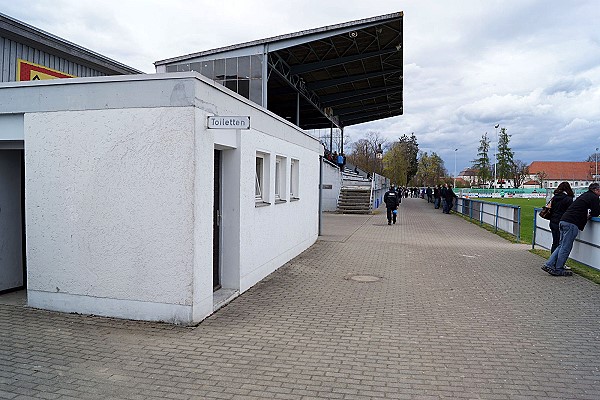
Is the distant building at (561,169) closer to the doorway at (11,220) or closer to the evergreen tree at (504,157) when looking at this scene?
the evergreen tree at (504,157)

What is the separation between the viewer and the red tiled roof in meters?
142

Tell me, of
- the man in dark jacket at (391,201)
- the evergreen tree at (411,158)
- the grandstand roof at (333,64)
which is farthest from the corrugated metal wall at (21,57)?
the evergreen tree at (411,158)

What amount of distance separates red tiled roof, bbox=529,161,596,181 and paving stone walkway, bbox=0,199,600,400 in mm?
146978

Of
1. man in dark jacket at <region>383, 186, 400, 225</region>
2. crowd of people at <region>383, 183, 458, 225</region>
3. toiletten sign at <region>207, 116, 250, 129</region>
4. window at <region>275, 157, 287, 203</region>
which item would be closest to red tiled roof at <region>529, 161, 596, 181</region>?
crowd of people at <region>383, 183, 458, 225</region>

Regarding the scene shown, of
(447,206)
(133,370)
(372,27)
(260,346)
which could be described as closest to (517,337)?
(260,346)

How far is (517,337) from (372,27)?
1632cm

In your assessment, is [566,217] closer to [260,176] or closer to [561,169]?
[260,176]

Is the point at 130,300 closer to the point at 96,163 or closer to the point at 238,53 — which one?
the point at 96,163

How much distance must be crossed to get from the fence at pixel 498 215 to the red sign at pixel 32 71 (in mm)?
14419

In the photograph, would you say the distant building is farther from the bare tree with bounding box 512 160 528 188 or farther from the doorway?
the doorway

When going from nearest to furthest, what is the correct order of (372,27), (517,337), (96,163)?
(517,337), (96,163), (372,27)

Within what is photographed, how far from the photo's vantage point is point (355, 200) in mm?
33000

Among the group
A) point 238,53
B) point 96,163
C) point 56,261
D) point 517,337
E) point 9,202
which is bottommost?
point 517,337

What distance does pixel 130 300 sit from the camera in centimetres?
677
